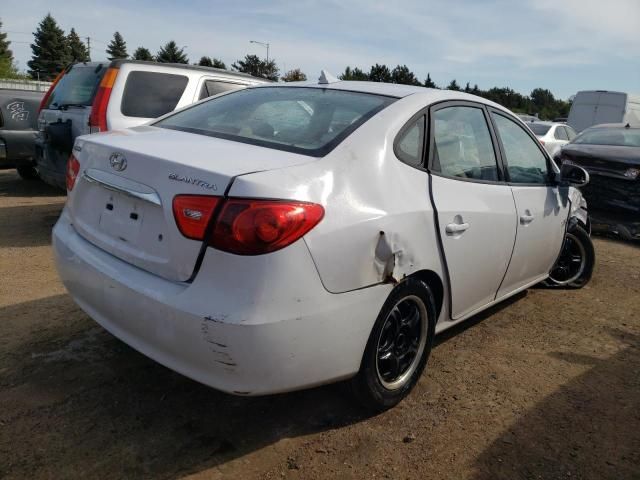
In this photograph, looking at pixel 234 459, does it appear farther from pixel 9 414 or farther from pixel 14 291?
pixel 14 291

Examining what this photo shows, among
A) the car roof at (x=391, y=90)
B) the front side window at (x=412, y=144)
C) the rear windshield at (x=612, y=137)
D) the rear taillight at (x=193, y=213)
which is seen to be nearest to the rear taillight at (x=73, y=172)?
the rear taillight at (x=193, y=213)

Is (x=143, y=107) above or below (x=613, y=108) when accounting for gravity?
below

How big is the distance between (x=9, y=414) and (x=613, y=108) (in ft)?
68.3

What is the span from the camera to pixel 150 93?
19.0 feet

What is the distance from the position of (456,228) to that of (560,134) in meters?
14.1

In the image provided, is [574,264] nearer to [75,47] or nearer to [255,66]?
[255,66]

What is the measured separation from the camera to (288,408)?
8.91 ft

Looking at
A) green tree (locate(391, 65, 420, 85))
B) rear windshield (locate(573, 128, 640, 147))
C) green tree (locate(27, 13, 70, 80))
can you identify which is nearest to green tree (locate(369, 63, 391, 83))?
green tree (locate(391, 65, 420, 85))

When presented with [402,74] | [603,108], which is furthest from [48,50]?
[603,108]

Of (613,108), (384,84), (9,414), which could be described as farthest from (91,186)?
(613,108)

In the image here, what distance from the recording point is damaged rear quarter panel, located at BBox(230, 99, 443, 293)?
82.9 inches

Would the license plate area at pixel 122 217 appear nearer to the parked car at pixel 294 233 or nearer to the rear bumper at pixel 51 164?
the parked car at pixel 294 233

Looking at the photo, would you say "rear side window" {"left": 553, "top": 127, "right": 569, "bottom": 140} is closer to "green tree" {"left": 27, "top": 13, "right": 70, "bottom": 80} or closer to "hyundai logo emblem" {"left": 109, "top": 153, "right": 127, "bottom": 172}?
"hyundai logo emblem" {"left": 109, "top": 153, "right": 127, "bottom": 172}

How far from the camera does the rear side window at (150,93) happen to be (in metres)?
5.57
